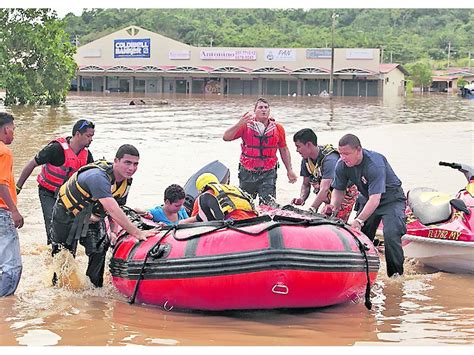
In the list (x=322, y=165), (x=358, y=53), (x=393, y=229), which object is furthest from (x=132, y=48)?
(x=393, y=229)

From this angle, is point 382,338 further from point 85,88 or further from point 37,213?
point 85,88

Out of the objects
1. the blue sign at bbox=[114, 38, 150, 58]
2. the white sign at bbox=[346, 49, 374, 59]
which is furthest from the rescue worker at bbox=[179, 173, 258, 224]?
the blue sign at bbox=[114, 38, 150, 58]

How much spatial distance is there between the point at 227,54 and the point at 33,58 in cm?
2256

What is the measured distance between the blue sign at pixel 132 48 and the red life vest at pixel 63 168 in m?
50.9

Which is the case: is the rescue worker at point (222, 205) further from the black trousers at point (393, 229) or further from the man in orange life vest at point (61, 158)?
the man in orange life vest at point (61, 158)

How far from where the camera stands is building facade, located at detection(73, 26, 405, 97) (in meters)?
53.1

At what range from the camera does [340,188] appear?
20.3ft

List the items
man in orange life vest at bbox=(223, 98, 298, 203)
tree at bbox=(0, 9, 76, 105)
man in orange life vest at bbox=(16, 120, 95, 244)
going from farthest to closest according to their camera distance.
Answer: tree at bbox=(0, 9, 76, 105) → man in orange life vest at bbox=(223, 98, 298, 203) → man in orange life vest at bbox=(16, 120, 95, 244)

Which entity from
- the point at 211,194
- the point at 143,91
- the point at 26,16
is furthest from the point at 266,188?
the point at 143,91

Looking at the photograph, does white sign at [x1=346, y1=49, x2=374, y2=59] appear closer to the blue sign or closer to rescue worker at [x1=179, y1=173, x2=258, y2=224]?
the blue sign

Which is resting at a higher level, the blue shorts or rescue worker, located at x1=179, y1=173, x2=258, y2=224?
rescue worker, located at x1=179, y1=173, x2=258, y2=224

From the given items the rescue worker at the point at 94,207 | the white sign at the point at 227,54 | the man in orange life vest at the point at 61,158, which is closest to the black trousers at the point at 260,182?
the man in orange life vest at the point at 61,158

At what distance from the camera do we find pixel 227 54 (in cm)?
5531

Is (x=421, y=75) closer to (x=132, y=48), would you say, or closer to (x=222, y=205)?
(x=132, y=48)
